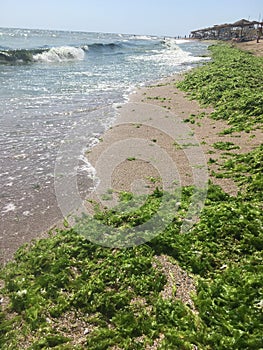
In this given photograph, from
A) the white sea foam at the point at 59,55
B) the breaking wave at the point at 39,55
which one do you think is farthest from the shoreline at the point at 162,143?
the white sea foam at the point at 59,55

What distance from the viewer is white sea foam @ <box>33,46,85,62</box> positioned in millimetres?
24038

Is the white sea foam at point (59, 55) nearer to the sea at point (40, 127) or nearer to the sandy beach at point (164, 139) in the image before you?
the sea at point (40, 127)

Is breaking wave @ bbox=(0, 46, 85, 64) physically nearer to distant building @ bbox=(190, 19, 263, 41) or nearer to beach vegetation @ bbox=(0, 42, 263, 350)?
beach vegetation @ bbox=(0, 42, 263, 350)

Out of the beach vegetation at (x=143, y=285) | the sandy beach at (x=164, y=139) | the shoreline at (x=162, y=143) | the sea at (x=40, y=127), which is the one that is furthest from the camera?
the sandy beach at (x=164, y=139)

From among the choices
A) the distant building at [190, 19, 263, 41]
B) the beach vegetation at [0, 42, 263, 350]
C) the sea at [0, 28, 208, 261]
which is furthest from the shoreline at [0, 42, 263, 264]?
the distant building at [190, 19, 263, 41]

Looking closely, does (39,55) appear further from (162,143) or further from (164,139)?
(162,143)

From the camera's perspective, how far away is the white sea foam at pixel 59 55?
78.9 feet

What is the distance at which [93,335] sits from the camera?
2.46 meters

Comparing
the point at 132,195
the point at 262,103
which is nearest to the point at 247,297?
the point at 132,195

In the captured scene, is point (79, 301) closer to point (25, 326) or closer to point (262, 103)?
point (25, 326)

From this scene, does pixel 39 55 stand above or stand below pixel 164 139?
above

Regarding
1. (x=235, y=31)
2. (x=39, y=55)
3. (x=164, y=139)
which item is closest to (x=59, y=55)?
(x=39, y=55)

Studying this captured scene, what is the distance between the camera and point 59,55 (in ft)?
86.6

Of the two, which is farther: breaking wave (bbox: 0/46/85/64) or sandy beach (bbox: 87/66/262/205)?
breaking wave (bbox: 0/46/85/64)
